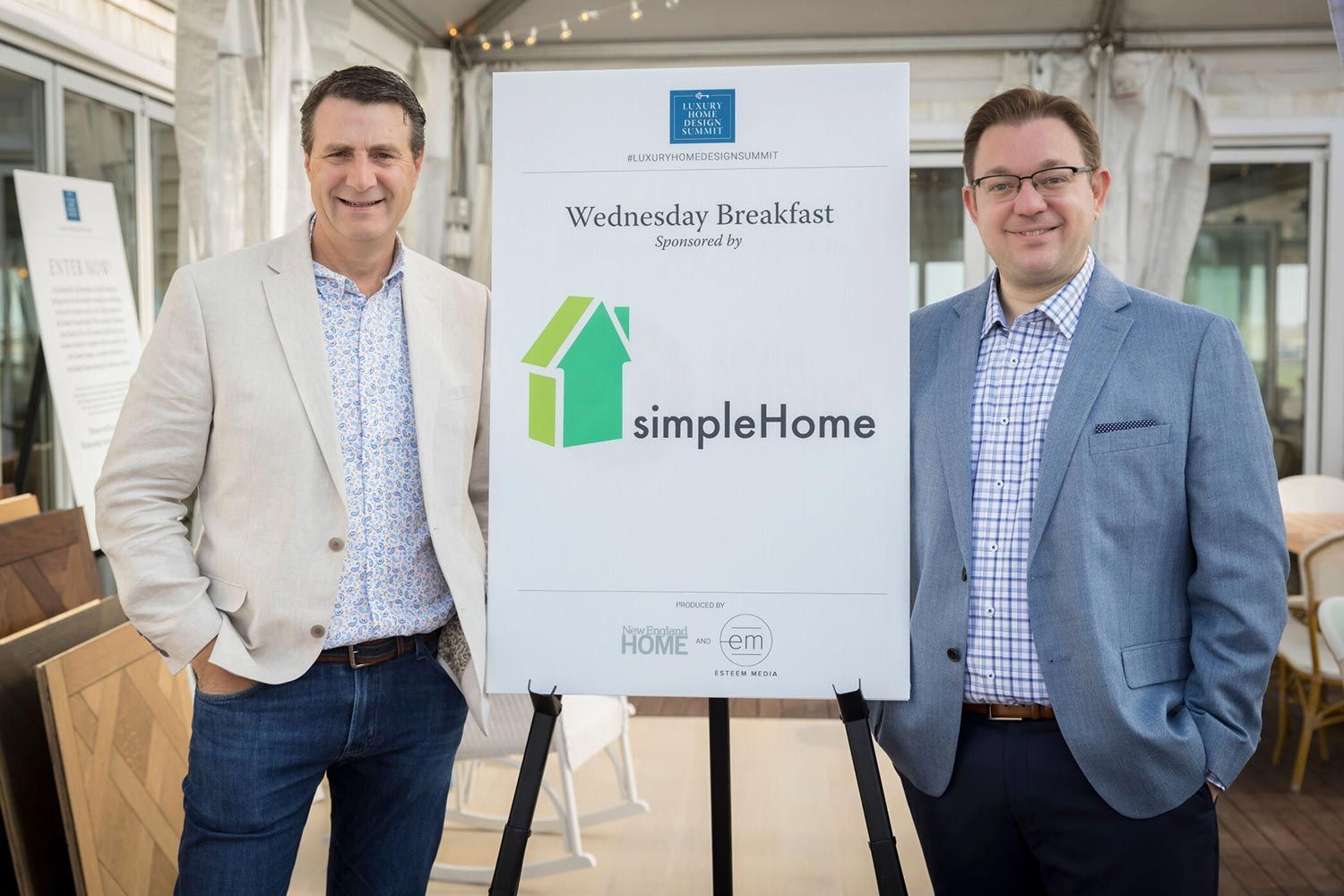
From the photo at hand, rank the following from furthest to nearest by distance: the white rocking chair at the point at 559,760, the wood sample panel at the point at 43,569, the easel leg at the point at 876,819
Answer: the white rocking chair at the point at 559,760
the wood sample panel at the point at 43,569
the easel leg at the point at 876,819

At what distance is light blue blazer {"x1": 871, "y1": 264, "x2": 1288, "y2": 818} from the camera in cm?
151

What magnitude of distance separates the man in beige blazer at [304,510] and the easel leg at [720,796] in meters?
0.41

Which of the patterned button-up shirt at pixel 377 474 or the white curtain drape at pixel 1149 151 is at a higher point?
the white curtain drape at pixel 1149 151

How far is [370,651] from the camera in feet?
5.65


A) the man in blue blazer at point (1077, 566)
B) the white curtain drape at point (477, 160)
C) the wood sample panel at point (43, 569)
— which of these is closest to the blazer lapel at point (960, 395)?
the man in blue blazer at point (1077, 566)

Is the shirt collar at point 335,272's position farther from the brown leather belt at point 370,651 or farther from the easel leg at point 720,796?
the easel leg at point 720,796

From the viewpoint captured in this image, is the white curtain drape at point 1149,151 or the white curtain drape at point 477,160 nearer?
the white curtain drape at point 1149,151

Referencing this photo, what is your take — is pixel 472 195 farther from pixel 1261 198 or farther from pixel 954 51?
pixel 1261 198

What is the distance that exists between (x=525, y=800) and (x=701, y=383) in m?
0.67

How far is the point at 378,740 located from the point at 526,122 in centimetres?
102

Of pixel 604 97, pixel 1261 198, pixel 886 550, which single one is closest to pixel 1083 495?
pixel 886 550

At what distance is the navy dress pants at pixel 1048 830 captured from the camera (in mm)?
1545

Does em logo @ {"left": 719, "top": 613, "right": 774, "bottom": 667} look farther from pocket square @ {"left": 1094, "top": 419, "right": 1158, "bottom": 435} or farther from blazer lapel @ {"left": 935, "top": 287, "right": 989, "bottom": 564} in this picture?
pocket square @ {"left": 1094, "top": 419, "right": 1158, "bottom": 435}

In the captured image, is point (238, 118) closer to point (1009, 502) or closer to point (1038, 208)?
point (1038, 208)
